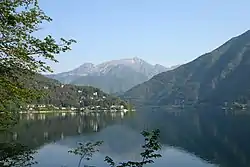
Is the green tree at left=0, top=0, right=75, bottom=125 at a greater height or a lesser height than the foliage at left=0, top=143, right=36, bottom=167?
greater

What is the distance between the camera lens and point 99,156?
47.6 metres

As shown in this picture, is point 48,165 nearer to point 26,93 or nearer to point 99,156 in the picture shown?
point 99,156

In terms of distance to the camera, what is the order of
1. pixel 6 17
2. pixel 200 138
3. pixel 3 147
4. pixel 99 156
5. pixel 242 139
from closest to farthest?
pixel 6 17 → pixel 3 147 → pixel 99 156 → pixel 242 139 → pixel 200 138

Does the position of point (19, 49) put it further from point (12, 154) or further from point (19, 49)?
point (12, 154)

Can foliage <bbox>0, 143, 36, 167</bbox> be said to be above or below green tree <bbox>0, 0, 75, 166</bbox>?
below

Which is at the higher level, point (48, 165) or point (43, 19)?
point (43, 19)

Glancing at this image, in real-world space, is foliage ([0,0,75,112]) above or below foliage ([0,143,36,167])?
above

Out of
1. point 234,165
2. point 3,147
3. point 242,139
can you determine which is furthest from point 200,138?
point 3,147

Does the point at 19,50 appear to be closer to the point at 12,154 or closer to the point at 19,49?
the point at 19,49

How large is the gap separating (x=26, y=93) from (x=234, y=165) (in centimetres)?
4053

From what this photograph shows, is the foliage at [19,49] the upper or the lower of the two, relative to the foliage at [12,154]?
upper

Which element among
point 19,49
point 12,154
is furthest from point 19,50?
point 12,154

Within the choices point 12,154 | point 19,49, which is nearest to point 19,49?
point 19,49

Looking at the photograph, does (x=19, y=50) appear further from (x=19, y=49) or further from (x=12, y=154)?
(x=12, y=154)
